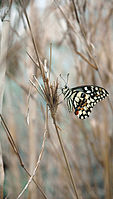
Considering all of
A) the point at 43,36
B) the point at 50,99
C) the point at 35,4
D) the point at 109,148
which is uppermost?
the point at 35,4

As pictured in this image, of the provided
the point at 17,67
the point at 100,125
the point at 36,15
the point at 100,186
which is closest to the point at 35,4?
the point at 36,15

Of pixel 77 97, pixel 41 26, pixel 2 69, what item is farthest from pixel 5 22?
pixel 41 26

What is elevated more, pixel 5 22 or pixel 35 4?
pixel 35 4

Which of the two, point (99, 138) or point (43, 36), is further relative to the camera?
point (99, 138)

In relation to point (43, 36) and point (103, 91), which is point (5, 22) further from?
point (43, 36)

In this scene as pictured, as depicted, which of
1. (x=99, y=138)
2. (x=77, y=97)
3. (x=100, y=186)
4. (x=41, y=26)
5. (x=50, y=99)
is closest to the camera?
(x=50, y=99)

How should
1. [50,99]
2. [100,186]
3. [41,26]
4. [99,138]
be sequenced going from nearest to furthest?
[50,99]
[41,26]
[99,138]
[100,186]
